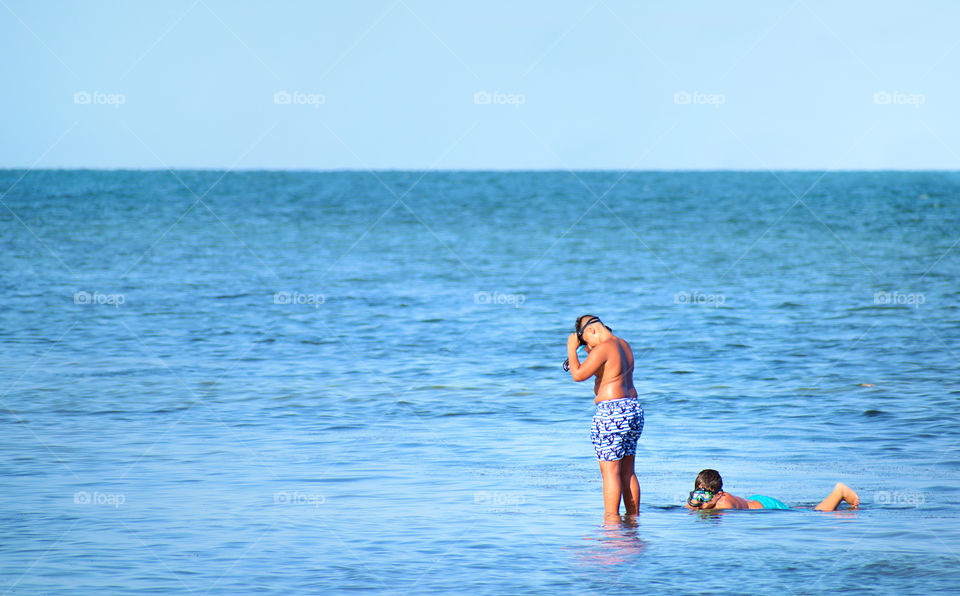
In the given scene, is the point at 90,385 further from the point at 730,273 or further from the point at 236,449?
the point at 730,273

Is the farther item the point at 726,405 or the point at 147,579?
the point at 726,405

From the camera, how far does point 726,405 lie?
1402cm

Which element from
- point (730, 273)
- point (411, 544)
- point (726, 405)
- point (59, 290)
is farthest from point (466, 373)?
point (730, 273)

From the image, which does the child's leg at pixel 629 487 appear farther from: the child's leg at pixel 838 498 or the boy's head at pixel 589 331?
the child's leg at pixel 838 498

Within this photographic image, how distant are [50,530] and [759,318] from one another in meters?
16.5

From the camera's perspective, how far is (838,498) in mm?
9328
